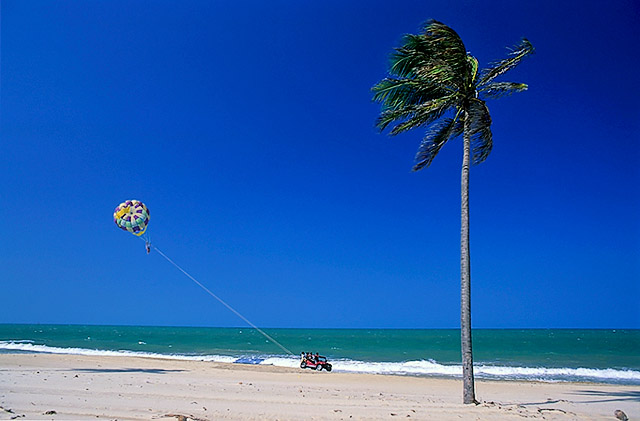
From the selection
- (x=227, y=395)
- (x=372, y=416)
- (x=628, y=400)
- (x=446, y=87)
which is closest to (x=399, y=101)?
(x=446, y=87)

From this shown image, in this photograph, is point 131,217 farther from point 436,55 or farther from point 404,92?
point 436,55

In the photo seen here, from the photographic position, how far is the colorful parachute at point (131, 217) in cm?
1691

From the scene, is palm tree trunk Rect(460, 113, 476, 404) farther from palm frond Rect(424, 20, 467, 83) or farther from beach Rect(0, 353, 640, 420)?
palm frond Rect(424, 20, 467, 83)

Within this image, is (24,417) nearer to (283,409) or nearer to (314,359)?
(283,409)

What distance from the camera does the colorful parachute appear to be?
1691 centimetres

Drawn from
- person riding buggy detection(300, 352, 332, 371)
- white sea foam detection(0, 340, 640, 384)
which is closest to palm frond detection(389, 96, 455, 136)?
person riding buggy detection(300, 352, 332, 371)

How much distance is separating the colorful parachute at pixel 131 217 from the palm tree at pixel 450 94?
34.5ft

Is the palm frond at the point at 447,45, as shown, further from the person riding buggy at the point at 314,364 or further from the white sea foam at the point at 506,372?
the white sea foam at the point at 506,372

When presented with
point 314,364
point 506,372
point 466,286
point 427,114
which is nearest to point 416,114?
point 427,114

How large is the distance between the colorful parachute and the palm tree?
10.5m

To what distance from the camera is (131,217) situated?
16.9m

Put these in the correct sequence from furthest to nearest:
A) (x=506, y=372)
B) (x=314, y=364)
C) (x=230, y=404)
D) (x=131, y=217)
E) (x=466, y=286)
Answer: (x=506, y=372), (x=314, y=364), (x=131, y=217), (x=466, y=286), (x=230, y=404)

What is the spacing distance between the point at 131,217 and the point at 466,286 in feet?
42.1

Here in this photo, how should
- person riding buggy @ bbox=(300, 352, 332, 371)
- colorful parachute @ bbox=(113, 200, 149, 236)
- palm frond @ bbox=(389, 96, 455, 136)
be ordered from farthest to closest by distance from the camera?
1. person riding buggy @ bbox=(300, 352, 332, 371)
2. colorful parachute @ bbox=(113, 200, 149, 236)
3. palm frond @ bbox=(389, 96, 455, 136)
